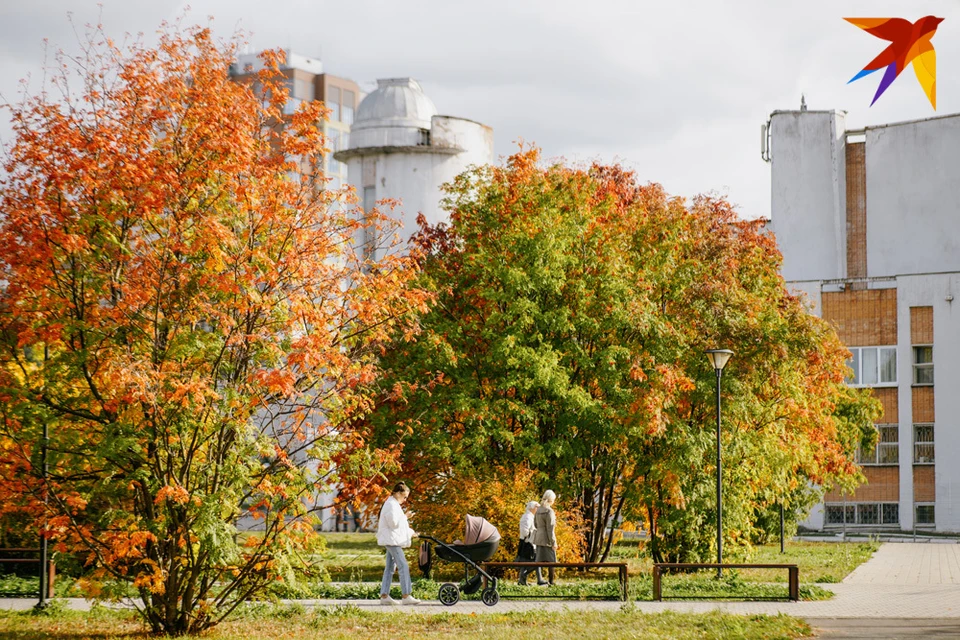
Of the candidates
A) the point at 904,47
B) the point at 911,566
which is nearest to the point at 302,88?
the point at 911,566

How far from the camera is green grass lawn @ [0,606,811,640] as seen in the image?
48.9 feet

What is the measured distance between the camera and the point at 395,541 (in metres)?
18.0

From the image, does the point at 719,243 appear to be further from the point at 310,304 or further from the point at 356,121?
the point at 356,121

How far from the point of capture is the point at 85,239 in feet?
46.0

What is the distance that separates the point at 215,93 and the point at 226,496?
4.89 m

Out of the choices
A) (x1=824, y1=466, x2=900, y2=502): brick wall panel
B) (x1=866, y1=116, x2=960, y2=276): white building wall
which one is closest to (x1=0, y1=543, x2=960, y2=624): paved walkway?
(x1=824, y1=466, x2=900, y2=502): brick wall panel

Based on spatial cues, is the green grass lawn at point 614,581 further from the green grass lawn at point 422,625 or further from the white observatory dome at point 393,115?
the white observatory dome at point 393,115

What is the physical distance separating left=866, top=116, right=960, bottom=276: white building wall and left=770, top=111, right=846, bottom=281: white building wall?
142 cm

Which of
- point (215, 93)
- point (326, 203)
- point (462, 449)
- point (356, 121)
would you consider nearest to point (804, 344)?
point (462, 449)

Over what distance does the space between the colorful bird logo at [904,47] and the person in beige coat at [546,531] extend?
12.3 metres

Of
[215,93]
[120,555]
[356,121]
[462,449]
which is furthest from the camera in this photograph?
[356,121]

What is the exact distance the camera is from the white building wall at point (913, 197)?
54.8 meters

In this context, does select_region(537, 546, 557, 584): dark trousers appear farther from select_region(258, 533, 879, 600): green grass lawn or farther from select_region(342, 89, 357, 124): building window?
select_region(342, 89, 357, 124): building window

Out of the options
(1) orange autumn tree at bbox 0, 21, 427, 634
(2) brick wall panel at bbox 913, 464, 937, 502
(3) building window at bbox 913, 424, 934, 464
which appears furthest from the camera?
(3) building window at bbox 913, 424, 934, 464
